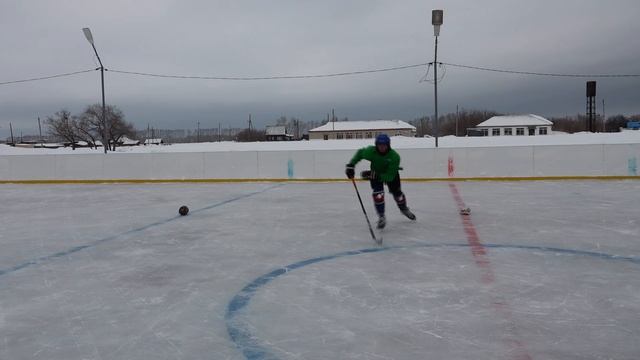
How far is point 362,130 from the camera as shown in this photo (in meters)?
58.7

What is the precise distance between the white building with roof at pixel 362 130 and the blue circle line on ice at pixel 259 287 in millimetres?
52881

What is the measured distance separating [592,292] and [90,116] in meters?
65.3

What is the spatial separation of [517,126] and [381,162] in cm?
5103

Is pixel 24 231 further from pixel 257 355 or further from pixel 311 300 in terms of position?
pixel 257 355

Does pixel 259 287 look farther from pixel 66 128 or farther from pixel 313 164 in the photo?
pixel 66 128

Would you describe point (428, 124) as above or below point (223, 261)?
above

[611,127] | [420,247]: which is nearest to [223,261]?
[420,247]

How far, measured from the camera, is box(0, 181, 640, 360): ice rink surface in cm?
267

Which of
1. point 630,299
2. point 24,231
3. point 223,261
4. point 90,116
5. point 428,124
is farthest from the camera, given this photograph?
point 428,124

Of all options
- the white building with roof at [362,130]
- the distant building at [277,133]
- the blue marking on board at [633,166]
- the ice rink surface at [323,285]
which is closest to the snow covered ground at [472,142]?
the blue marking on board at [633,166]

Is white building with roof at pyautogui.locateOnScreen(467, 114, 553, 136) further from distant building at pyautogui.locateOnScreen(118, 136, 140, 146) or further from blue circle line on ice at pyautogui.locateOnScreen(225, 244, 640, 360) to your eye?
blue circle line on ice at pyautogui.locateOnScreen(225, 244, 640, 360)

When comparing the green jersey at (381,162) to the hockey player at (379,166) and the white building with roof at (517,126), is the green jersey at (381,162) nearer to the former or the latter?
the hockey player at (379,166)

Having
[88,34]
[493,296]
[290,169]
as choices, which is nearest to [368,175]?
[493,296]

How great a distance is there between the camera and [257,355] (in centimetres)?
253
